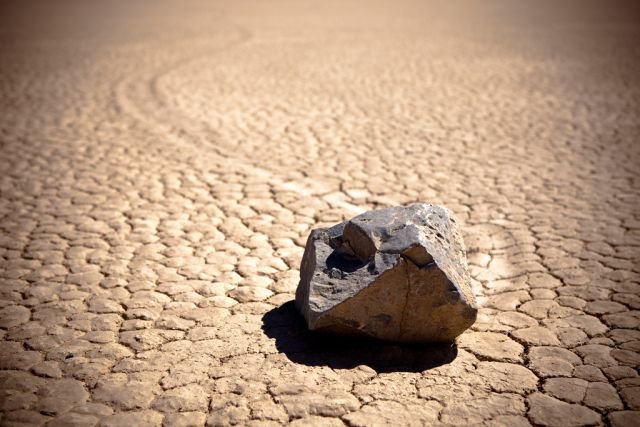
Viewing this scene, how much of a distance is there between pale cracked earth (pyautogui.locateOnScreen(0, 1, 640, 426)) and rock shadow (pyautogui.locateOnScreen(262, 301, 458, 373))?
12mm

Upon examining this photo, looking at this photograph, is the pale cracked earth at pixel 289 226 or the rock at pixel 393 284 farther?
the rock at pixel 393 284

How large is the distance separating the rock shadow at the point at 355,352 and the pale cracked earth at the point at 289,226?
0.01 m

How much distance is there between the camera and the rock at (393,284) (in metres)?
2.90

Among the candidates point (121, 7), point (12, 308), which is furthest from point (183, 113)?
point (121, 7)

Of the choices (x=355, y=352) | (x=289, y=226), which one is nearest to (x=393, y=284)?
(x=355, y=352)

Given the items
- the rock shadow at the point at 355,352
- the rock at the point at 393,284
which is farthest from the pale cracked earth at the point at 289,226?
the rock at the point at 393,284

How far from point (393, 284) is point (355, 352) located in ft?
1.49

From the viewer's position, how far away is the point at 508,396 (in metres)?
2.75

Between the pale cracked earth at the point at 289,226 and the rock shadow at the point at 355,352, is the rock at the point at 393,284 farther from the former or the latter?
the pale cracked earth at the point at 289,226

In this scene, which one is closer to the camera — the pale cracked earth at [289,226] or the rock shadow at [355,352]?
the pale cracked earth at [289,226]

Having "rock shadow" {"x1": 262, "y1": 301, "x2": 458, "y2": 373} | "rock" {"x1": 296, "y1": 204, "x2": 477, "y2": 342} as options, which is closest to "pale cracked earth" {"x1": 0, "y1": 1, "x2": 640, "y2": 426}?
"rock shadow" {"x1": 262, "y1": 301, "x2": 458, "y2": 373}

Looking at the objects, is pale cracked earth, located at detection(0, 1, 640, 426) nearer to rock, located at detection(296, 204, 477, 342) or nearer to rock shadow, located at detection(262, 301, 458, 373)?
rock shadow, located at detection(262, 301, 458, 373)

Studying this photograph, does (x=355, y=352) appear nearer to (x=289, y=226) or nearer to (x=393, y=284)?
(x=393, y=284)

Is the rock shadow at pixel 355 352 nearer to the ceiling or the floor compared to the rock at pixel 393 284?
nearer to the floor
